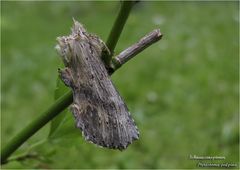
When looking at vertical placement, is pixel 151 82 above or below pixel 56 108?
below

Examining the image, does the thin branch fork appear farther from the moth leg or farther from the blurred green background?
the blurred green background

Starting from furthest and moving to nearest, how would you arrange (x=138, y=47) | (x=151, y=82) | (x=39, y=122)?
(x=151, y=82) < (x=39, y=122) < (x=138, y=47)

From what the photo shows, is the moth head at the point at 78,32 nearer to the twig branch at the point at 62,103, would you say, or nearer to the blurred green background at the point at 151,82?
the twig branch at the point at 62,103

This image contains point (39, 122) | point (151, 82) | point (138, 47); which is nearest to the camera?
point (138, 47)

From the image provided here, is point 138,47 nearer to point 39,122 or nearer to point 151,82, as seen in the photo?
point 39,122

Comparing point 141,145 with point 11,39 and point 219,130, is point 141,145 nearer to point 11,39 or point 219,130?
point 219,130

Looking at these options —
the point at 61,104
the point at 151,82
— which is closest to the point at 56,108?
the point at 61,104

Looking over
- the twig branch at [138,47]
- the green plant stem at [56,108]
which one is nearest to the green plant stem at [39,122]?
the green plant stem at [56,108]

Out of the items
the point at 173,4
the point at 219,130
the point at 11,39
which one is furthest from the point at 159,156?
the point at 173,4
